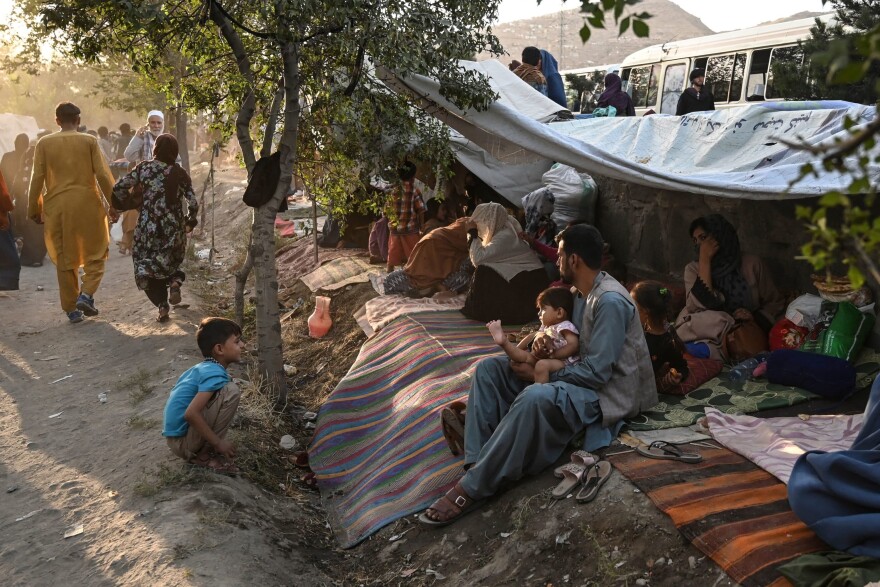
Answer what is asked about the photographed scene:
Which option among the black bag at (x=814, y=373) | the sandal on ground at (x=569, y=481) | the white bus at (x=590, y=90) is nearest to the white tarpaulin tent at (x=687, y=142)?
the black bag at (x=814, y=373)

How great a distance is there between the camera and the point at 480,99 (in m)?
5.51

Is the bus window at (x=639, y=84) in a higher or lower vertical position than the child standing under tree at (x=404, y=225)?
higher

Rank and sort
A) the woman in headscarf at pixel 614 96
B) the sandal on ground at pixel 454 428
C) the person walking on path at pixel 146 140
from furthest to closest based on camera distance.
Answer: the woman in headscarf at pixel 614 96 < the person walking on path at pixel 146 140 < the sandal on ground at pixel 454 428

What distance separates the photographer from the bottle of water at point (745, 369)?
4805mm

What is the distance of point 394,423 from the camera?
5230 mm

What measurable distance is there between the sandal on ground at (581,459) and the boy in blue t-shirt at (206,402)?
1723 mm

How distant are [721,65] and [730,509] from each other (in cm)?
1019

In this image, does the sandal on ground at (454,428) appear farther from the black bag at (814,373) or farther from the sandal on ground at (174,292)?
the sandal on ground at (174,292)

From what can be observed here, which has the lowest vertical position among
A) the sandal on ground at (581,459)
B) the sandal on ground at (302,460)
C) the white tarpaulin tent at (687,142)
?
the sandal on ground at (302,460)

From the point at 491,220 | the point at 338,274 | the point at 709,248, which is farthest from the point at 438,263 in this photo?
the point at 709,248

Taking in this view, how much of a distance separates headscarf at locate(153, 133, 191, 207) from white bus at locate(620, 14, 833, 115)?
777 cm

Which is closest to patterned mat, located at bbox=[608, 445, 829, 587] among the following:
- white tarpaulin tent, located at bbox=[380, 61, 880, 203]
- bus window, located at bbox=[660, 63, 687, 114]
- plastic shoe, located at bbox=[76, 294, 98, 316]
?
white tarpaulin tent, located at bbox=[380, 61, 880, 203]

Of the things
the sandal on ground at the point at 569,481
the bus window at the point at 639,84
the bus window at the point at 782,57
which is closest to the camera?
the sandal on ground at the point at 569,481

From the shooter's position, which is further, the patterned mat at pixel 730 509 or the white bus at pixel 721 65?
the white bus at pixel 721 65
